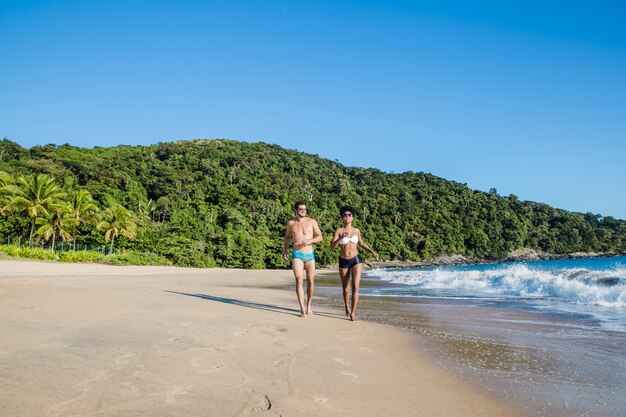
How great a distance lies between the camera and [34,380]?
2.64 metres

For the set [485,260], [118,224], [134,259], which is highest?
[118,224]

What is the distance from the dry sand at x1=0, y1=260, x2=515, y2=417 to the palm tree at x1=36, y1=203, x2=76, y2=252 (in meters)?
36.8

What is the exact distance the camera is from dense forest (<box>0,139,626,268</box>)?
44188 mm

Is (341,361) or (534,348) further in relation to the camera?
(534,348)

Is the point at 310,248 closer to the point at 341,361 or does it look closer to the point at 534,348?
the point at 341,361

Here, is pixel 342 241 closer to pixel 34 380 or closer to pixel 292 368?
pixel 292 368

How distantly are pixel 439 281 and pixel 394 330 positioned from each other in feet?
53.7

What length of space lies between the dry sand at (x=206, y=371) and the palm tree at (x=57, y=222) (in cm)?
3683

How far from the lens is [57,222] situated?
127 ft

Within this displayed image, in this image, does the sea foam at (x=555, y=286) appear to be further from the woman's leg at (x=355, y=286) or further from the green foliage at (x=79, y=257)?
the green foliage at (x=79, y=257)

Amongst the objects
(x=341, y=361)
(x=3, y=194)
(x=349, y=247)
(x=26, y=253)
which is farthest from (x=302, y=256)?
(x=3, y=194)

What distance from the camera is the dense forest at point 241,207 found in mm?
44188

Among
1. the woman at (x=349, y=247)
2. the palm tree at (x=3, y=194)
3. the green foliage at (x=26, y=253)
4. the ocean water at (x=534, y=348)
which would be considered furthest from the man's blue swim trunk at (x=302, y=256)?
the palm tree at (x=3, y=194)

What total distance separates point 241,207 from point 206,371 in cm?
7583
